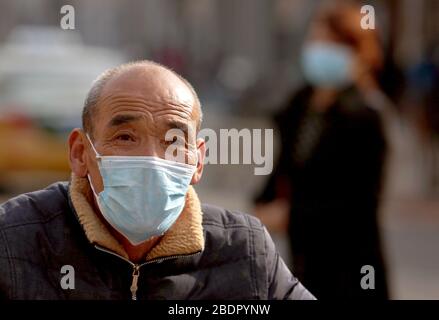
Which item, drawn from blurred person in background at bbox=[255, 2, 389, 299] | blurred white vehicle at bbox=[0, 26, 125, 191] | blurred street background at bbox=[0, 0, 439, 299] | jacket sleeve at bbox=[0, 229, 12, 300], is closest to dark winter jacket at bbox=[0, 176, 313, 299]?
jacket sleeve at bbox=[0, 229, 12, 300]

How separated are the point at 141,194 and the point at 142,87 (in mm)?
270

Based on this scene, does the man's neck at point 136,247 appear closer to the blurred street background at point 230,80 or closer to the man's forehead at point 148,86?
the man's forehead at point 148,86

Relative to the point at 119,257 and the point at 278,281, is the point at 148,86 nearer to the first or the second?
the point at 119,257

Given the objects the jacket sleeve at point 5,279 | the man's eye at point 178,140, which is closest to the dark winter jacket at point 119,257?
the jacket sleeve at point 5,279

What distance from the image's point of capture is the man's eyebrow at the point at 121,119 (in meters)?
3.07

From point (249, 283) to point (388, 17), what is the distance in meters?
26.6

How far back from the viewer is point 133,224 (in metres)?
3.12

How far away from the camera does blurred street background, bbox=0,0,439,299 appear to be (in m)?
14.9

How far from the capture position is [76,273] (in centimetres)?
307

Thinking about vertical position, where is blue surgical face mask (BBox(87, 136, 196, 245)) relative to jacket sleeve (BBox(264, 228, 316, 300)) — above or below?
above

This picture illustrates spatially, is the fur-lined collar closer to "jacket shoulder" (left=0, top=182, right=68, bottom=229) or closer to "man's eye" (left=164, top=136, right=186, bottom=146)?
"jacket shoulder" (left=0, top=182, right=68, bottom=229)

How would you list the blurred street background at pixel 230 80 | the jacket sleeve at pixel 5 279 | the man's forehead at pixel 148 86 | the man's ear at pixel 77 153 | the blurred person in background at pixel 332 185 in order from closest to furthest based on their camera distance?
the jacket sleeve at pixel 5 279 < the man's forehead at pixel 148 86 < the man's ear at pixel 77 153 < the blurred person in background at pixel 332 185 < the blurred street background at pixel 230 80

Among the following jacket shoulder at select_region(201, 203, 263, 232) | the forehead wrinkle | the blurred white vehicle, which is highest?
the blurred white vehicle

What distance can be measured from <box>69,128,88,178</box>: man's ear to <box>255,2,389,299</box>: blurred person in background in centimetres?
238
